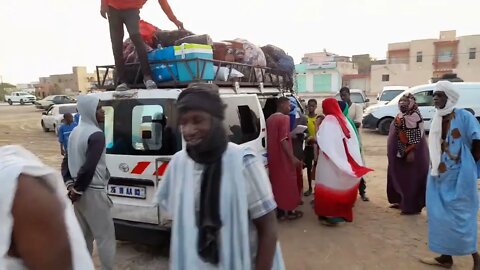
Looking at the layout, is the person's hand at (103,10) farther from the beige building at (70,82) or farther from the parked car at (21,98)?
the beige building at (70,82)

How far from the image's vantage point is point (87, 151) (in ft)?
10.0

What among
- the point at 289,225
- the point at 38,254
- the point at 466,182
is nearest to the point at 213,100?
the point at 38,254

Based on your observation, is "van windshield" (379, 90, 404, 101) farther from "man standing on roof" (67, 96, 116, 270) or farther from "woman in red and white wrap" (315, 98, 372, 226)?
"man standing on roof" (67, 96, 116, 270)

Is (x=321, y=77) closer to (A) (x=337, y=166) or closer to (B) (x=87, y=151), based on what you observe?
(A) (x=337, y=166)

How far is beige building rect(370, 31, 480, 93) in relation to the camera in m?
41.1

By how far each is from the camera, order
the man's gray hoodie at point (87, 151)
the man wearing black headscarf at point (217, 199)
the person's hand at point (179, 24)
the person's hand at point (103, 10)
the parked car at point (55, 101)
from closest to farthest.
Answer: the man wearing black headscarf at point (217, 199), the man's gray hoodie at point (87, 151), the person's hand at point (103, 10), the person's hand at point (179, 24), the parked car at point (55, 101)

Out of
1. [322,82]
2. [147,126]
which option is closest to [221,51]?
[147,126]

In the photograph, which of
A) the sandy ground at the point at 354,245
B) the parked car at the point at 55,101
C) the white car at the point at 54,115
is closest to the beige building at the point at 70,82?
the parked car at the point at 55,101

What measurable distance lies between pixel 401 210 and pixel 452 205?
6.22ft

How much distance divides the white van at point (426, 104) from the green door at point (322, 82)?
3150 centimetres

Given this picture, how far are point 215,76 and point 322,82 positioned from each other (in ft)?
139

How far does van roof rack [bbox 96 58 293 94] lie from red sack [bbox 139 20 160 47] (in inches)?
19.3

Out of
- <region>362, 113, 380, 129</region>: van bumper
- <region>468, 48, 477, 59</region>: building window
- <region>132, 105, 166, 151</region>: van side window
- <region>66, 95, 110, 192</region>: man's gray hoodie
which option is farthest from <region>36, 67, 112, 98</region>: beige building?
<region>66, 95, 110, 192</region>: man's gray hoodie

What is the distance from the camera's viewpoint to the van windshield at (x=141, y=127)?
341 cm
